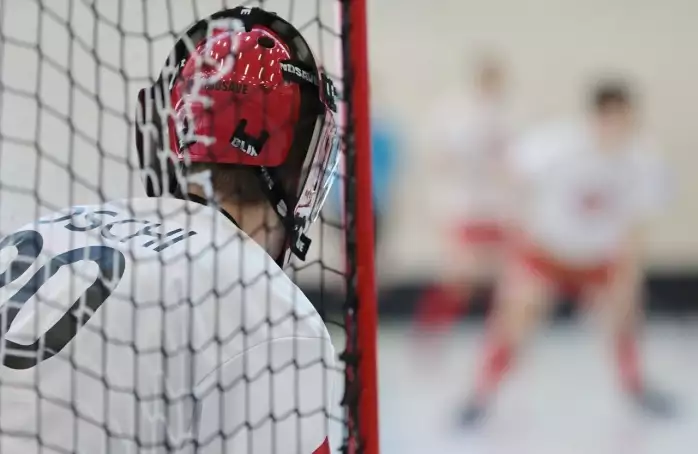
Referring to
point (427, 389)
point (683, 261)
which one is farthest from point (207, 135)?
point (683, 261)

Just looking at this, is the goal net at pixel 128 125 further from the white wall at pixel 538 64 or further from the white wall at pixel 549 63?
the white wall at pixel 549 63

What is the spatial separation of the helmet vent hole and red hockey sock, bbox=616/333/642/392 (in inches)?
87.2

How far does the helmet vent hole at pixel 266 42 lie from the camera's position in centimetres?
93

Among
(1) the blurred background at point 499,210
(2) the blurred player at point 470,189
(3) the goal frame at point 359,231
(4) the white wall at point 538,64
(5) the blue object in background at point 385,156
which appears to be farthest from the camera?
(4) the white wall at point 538,64

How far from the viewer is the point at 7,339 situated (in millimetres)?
719

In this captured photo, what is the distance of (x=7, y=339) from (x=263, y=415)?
23cm

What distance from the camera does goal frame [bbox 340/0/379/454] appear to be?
2.20ft

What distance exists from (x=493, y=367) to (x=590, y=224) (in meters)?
0.79

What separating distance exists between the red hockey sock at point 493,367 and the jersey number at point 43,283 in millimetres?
2052

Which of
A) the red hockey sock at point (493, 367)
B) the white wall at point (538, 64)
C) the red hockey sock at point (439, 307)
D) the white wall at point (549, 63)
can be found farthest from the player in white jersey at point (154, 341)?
the white wall at point (549, 63)

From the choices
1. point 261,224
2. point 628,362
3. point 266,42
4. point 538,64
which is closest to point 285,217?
point 261,224

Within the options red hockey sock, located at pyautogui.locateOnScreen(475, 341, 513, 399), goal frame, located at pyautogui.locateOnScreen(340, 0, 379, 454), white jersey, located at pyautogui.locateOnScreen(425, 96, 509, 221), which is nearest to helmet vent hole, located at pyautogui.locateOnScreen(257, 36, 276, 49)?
goal frame, located at pyautogui.locateOnScreen(340, 0, 379, 454)

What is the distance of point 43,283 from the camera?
29.3 inches

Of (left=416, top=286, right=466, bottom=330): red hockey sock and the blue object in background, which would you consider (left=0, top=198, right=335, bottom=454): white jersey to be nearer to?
the blue object in background
